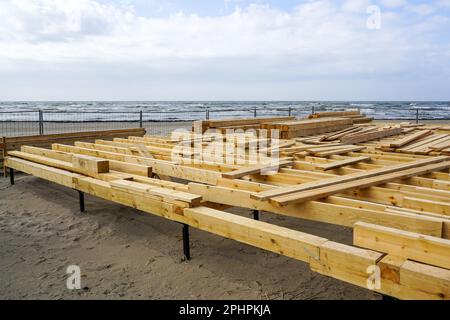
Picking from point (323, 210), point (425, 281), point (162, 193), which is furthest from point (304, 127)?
point (425, 281)

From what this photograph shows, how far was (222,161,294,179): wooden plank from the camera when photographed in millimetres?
4941

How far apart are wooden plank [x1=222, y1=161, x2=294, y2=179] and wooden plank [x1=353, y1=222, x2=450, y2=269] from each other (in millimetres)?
2107

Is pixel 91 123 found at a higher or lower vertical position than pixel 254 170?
lower

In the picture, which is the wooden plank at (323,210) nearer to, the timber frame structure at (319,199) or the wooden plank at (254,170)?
the timber frame structure at (319,199)

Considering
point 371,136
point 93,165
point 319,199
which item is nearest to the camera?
point 319,199

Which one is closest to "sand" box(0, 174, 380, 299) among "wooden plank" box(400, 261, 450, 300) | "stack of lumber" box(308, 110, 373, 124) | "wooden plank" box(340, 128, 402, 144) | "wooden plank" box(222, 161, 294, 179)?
"wooden plank" box(222, 161, 294, 179)

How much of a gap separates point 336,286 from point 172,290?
1698 millimetres

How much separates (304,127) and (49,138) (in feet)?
20.7

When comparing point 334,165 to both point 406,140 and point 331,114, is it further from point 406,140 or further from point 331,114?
point 331,114

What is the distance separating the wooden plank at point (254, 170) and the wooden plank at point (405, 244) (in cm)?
211

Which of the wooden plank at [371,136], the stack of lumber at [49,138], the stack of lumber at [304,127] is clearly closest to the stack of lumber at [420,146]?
the wooden plank at [371,136]

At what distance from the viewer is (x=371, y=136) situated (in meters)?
8.85

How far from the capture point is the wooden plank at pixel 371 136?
821 centimetres
